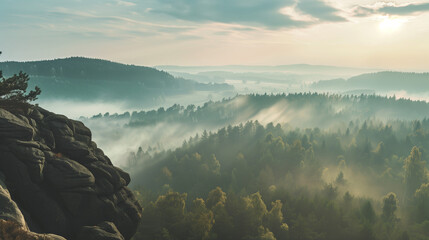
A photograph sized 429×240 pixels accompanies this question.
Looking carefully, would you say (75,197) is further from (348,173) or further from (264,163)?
(348,173)

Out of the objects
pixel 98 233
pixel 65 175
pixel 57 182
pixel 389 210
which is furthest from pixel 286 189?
pixel 57 182

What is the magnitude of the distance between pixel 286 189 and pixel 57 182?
95.4m

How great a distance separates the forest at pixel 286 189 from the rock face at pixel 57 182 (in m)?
23.4

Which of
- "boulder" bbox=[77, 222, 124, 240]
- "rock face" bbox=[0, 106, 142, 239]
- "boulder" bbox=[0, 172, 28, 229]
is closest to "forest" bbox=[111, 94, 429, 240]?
"rock face" bbox=[0, 106, 142, 239]

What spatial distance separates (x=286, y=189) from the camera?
108625mm

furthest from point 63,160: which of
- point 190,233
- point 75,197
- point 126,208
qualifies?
point 190,233

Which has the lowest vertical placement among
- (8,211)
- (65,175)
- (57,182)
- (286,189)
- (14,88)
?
(286,189)

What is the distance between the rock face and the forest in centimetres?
2338

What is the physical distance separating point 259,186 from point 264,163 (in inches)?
1160

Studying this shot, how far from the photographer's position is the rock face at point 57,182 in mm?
21828

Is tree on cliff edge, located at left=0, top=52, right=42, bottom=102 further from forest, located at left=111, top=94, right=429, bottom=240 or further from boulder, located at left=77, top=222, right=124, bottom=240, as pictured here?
forest, located at left=111, top=94, right=429, bottom=240

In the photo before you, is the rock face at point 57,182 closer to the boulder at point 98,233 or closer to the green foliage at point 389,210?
the boulder at point 98,233

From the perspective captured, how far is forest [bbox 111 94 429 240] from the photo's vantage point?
191 feet

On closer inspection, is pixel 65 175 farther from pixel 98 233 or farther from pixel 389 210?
pixel 389 210
